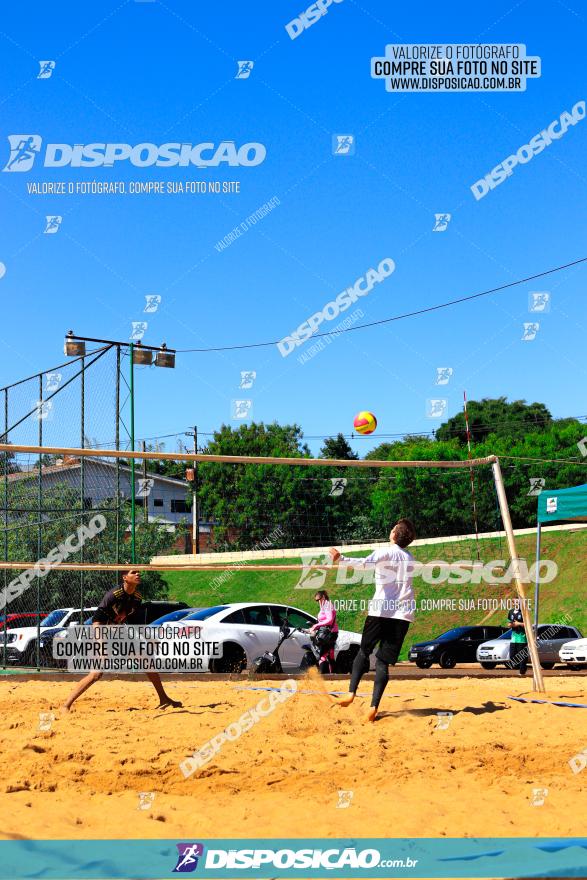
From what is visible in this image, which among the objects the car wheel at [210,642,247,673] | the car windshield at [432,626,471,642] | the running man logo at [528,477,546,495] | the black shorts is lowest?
the car windshield at [432,626,471,642]

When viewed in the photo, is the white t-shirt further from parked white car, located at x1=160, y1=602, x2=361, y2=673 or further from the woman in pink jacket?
parked white car, located at x1=160, y1=602, x2=361, y2=673

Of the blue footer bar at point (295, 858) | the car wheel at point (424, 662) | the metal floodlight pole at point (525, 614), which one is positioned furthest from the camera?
the car wheel at point (424, 662)

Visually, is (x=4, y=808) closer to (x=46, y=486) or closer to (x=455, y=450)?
(x=46, y=486)

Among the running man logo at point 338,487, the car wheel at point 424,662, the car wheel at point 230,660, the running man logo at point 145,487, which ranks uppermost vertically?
the running man logo at point 145,487

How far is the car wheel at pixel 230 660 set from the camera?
1593 centimetres

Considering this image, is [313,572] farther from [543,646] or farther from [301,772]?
[301,772]

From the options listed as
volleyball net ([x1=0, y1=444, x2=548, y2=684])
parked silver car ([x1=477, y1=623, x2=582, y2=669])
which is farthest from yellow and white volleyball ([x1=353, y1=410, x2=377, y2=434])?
parked silver car ([x1=477, y1=623, x2=582, y2=669])

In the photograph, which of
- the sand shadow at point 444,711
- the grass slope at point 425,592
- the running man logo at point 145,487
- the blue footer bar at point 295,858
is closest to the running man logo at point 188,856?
the blue footer bar at point 295,858

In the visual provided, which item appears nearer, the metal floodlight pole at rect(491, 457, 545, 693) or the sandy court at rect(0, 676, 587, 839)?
the sandy court at rect(0, 676, 587, 839)

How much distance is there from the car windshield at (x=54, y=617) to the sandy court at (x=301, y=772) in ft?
24.3

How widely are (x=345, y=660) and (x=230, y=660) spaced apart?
303 centimetres

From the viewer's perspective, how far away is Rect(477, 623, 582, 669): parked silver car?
23.1 meters

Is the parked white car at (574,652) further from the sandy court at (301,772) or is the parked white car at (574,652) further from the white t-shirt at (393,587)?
the white t-shirt at (393,587)

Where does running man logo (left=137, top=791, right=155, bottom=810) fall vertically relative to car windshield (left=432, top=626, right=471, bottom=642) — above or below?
above
